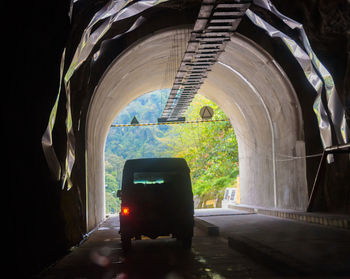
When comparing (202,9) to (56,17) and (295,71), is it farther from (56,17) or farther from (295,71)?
(295,71)

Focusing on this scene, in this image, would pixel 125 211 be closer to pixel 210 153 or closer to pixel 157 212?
pixel 157 212

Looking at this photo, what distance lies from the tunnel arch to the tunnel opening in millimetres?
Answer: 5679

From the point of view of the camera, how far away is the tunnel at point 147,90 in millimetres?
7000

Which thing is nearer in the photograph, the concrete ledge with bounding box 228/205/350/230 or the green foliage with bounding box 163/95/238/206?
the concrete ledge with bounding box 228/205/350/230

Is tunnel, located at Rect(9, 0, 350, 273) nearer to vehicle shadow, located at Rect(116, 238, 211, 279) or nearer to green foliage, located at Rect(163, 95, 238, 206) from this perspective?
vehicle shadow, located at Rect(116, 238, 211, 279)

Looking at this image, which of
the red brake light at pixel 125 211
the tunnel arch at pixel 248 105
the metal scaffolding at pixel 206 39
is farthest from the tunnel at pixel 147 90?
the red brake light at pixel 125 211

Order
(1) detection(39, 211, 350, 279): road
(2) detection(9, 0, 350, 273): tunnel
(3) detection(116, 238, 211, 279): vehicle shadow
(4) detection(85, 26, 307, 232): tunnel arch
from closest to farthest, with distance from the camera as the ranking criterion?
(2) detection(9, 0, 350, 273): tunnel, (1) detection(39, 211, 350, 279): road, (3) detection(116, 238, 211, 279): vehicle shadow, (4) detection(85, 26, 307, 232): tunnel arch

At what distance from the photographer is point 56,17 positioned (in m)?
7.66

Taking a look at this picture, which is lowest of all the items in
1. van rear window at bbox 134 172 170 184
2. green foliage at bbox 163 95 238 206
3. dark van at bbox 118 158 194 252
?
dark van at bbox 118 158 194 252

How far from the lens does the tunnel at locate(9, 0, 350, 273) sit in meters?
7.00

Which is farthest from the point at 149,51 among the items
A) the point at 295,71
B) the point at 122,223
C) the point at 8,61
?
the point at 8,61

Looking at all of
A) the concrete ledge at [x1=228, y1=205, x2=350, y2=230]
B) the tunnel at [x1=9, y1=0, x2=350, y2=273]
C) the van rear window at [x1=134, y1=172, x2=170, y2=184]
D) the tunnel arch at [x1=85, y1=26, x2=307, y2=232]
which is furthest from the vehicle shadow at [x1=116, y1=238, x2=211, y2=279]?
the tunnel arch at [x1=85, y1=26, x2=307, y2=232]

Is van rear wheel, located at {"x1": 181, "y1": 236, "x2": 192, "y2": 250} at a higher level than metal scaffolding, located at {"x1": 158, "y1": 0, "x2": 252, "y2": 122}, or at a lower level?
lower

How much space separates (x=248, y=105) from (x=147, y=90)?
5.77 m
